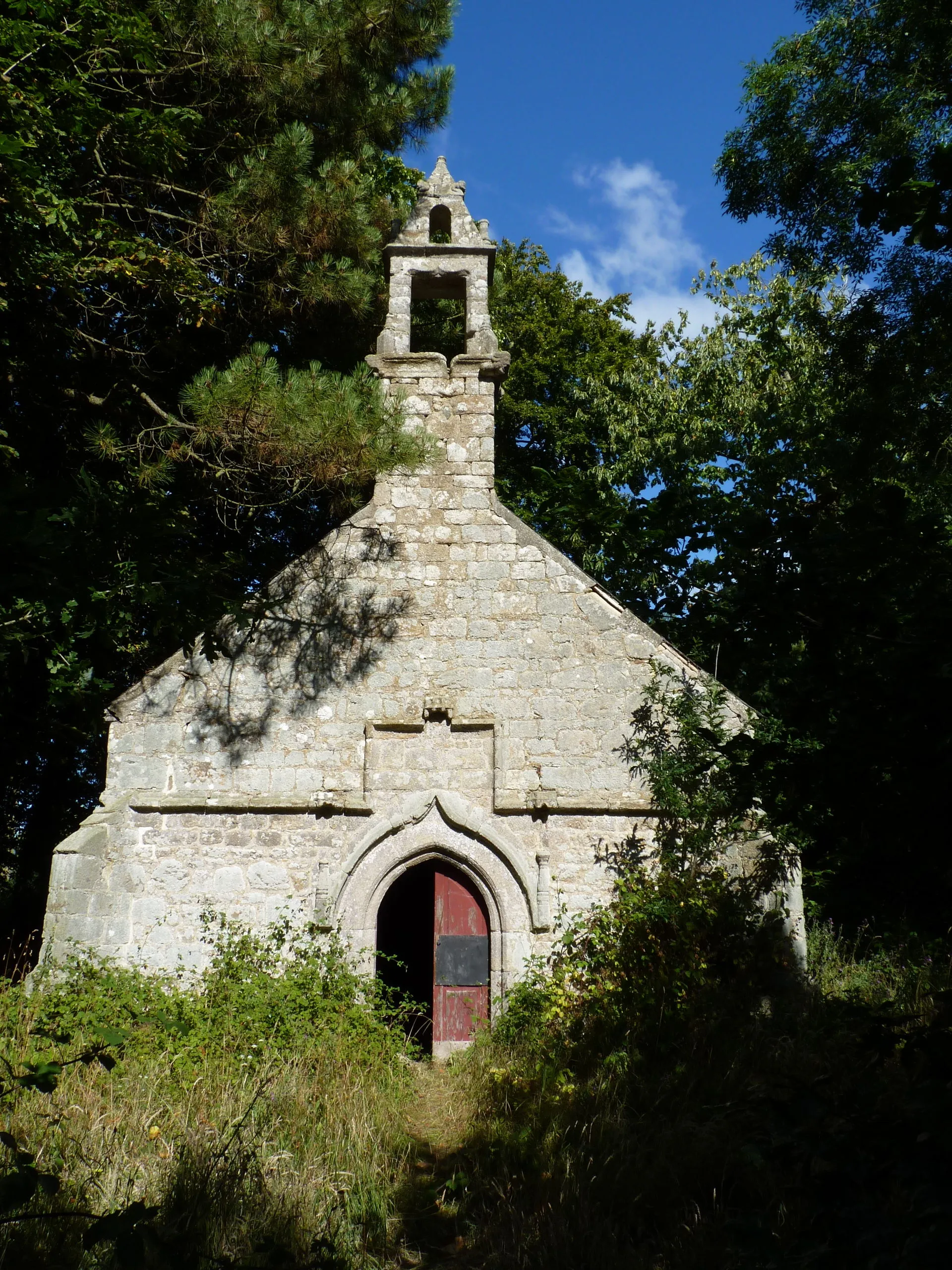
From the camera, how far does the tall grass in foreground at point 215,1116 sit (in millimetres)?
4059

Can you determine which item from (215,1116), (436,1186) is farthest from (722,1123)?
(215,1116)

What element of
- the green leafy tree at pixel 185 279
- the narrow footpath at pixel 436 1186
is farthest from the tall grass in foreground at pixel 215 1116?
the green leafy tree at pixel 185 279

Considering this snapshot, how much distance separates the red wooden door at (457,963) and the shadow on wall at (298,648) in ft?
5.97

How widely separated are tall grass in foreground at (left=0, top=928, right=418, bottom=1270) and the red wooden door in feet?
1.78

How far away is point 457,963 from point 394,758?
5.37 feet

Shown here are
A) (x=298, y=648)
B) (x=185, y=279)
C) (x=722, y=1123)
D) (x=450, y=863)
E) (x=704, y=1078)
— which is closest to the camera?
(x=722, y=1123)

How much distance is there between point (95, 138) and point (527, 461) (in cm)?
847

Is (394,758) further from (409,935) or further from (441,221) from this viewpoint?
(441,221)

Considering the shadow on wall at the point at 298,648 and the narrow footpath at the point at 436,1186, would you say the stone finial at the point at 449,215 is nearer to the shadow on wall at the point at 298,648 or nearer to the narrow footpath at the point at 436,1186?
the shadow on wall at the point at 298,648

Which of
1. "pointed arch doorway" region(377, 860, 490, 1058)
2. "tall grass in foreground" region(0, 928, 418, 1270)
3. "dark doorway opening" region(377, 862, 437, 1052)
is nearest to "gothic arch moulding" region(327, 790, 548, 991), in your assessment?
"pointed arch doorway" region(377, 860, 490, 1058)

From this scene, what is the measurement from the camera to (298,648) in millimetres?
8023

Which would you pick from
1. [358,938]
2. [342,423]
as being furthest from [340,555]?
[358,938]

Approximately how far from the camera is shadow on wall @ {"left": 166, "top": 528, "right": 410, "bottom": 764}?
7.86m

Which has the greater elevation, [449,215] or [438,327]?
[438,327]
